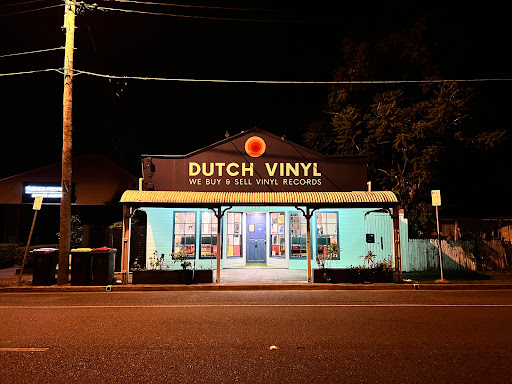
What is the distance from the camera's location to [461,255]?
16.0 metres

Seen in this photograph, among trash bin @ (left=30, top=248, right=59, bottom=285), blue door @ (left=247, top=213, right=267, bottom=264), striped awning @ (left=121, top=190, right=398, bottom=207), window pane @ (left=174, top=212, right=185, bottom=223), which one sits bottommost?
trash bin @ (left=30, top=248, right=59, bottom=285)

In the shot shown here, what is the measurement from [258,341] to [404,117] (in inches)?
673

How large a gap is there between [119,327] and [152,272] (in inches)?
238

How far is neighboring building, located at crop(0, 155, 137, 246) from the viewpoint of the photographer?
21.2 m

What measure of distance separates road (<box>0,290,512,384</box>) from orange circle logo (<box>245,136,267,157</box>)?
6823 mm

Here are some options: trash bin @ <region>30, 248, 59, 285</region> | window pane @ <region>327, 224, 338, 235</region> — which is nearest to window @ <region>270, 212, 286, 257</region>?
window pane @ <region>327, 224, 338, 235</region>

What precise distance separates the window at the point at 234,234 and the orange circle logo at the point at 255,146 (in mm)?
2868

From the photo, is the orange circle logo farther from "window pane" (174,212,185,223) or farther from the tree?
the tree

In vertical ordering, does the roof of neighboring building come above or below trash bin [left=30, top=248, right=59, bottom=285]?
above

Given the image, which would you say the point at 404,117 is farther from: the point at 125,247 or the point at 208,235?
the point at 125,247

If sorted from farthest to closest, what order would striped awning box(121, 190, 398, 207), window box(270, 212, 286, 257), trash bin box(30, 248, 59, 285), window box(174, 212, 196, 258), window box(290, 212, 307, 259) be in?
1. window box(270, 212, 286, 257)
2. window box(290, 212, 307, 259)
3. window box(174, 212, 196, 258)
4. striped awning box(121, 190, 398, 207)
5. trash bin box(30, 248, 59, 285)

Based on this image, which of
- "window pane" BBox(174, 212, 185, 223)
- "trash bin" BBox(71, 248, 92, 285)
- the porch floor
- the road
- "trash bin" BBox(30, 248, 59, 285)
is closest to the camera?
the road

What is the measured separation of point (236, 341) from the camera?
5.69 metres

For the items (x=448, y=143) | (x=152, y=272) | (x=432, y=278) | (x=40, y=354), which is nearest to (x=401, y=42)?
(x=448, y=143)
